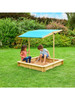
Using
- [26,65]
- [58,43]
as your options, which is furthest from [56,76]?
[58,43]

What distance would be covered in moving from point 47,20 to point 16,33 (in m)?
5.66

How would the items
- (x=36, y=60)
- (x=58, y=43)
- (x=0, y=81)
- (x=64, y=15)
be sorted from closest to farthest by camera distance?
(x=0, y=81) < (x=36, y=60) < (x=58, y=43) < (x=64, y=15)

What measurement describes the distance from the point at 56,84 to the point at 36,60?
8.95 ft

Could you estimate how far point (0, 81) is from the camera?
425 cm

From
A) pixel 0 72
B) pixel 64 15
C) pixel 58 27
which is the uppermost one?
pixel 64 15

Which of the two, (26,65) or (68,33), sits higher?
(68,33)

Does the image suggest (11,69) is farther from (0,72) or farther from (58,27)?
(58,27)

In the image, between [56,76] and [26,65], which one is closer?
[56,76]

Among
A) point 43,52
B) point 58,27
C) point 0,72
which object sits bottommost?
point 0,72

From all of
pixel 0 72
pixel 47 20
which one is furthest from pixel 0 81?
pixel 47 20

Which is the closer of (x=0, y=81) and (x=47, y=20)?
(x=0, y=81)

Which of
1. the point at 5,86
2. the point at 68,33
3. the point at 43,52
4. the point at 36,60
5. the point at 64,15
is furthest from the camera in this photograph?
the point at 64,15

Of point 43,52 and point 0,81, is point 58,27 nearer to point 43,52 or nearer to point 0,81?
point 43,52

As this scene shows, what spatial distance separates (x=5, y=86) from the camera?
12.7 ft
